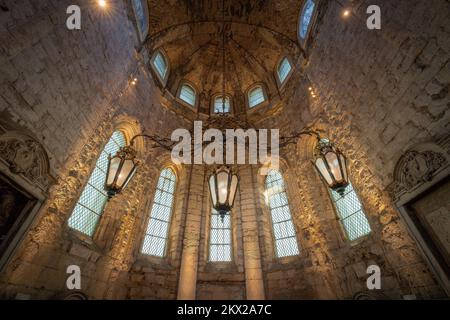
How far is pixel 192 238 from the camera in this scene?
598 centimetres

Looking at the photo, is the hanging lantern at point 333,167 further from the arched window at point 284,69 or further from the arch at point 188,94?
the arch at point 188,94

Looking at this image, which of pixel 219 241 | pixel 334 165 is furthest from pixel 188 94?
pixel 334 165

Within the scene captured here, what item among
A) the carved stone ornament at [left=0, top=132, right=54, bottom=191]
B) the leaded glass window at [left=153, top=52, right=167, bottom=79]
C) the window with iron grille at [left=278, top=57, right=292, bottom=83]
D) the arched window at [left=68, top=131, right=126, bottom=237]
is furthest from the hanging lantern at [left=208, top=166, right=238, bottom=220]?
the window with iron grille at [left=278, top=57, right=292, bottom=83]

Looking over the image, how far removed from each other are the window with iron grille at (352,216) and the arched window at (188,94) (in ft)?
22.6

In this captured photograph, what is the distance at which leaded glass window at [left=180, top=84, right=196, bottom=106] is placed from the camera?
30.6 feet

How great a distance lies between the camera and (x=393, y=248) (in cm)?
367

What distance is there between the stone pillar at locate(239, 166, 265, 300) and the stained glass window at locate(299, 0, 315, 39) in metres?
5.19

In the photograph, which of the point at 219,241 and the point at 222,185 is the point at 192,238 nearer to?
the point at 219,241

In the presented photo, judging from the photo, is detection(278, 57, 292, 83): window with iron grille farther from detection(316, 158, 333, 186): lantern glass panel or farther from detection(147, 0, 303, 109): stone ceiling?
detection(316, 158, 333, 186): lantern glass panel

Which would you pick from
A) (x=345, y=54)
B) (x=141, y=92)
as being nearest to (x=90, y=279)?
(x=141, y=92)

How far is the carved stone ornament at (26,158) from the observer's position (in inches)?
106

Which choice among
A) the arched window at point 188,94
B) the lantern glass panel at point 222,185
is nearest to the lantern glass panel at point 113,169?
the lantern glass panel at point 222,185

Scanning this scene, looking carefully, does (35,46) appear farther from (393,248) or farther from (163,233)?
(393,248)

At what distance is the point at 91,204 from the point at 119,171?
2.07 meters
